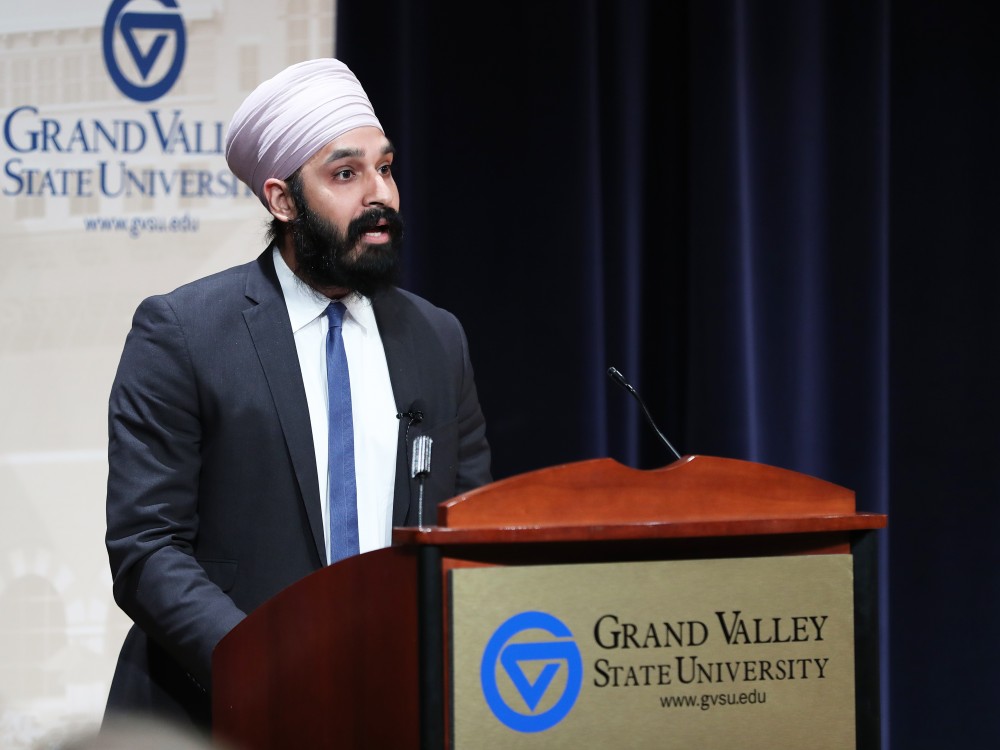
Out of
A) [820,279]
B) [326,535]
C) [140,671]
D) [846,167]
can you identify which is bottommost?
Answer: [140,671]

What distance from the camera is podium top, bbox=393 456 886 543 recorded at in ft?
4.37

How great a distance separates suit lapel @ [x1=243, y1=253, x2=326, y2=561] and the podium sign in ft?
2.37

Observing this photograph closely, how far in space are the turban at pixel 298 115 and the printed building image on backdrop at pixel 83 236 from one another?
0.90 metres

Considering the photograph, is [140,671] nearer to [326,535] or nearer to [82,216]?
[326,535]

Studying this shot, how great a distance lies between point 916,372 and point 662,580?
7.25 feet

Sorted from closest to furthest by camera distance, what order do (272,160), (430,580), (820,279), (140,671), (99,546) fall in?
(430,580)
(140,671)
(272,160)
(99,546)
(820,279)

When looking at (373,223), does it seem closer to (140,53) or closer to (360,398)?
(360,398)

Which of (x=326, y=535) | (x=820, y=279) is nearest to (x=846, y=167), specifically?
(x=820, y=279)

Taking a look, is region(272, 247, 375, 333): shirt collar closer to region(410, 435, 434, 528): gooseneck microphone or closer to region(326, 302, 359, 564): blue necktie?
region(326, 302, 359, 564): blue necktie

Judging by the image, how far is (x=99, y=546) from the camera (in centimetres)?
304

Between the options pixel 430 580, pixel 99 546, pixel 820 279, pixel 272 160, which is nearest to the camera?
pixel 430 580

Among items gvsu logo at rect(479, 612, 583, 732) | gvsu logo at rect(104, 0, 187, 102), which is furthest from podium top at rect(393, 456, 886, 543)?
gvsu logo at rect(104, 0, 187, 102)

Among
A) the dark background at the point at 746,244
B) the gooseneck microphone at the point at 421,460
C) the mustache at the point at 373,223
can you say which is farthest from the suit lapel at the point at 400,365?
the dark background at the point at 746,244

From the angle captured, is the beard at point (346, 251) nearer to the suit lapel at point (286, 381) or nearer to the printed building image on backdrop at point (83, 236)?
the suit lapel at point (286, 381)
